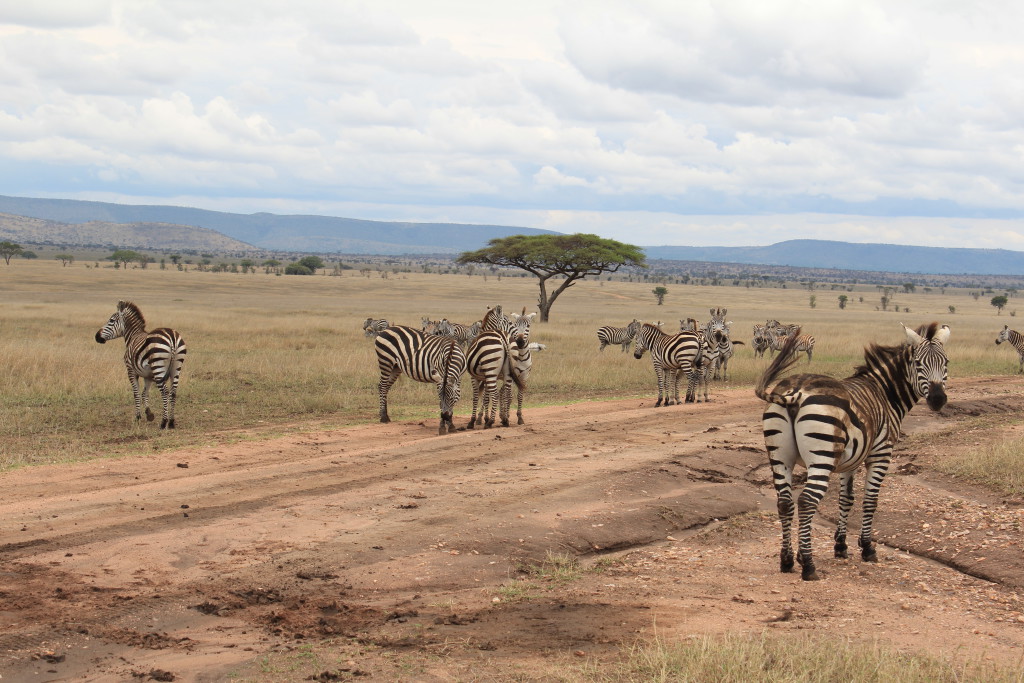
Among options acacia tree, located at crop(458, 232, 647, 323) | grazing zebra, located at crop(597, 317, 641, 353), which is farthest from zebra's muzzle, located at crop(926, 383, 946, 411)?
acacia tree, located at crop(458, 232, 647, 323)

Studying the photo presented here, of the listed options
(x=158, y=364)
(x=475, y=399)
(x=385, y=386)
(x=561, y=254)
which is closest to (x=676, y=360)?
(x=475, y=399)

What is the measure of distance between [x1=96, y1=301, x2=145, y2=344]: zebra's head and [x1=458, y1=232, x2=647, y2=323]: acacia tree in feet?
107

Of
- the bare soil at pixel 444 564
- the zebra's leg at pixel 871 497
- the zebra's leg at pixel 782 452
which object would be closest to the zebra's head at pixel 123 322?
the bare soil at pixel 444 564

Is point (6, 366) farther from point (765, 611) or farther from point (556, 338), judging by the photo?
point (556, 338)

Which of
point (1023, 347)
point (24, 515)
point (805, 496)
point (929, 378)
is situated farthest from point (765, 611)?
point (1023, 347)

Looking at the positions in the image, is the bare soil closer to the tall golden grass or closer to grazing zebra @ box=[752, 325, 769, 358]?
the tall golden grass

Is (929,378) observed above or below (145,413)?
above

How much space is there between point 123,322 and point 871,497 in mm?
13843

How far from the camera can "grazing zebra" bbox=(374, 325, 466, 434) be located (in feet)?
49.2

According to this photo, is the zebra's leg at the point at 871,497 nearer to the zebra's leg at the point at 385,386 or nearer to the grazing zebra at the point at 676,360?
the zebra's leg at the point at 385,386

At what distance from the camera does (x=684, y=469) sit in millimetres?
11539

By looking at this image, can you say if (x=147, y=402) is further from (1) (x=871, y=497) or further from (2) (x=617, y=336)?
(2) (x=617, y=336)

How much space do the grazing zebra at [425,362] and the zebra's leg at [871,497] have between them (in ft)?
24.7

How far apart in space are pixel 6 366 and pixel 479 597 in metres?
15.8
